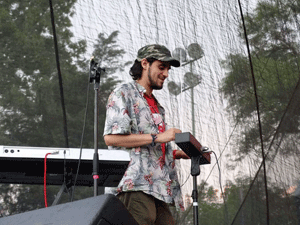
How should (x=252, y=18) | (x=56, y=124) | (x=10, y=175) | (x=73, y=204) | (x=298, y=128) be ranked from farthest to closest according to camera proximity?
(x=56, y=124)
(x=252, y=18)
(x=298, y=128)
(x=10, y=175)
(x=73, y=204)

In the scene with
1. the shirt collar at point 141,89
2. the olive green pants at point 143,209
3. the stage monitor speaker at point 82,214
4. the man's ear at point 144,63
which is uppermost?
the man's ear at point 144,63

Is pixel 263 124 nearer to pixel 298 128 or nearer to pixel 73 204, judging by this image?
pixel 298 128

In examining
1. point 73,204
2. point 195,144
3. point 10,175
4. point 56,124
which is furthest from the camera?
point 56,124

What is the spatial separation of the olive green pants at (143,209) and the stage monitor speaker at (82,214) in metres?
0.57

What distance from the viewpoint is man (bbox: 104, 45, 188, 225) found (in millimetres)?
1732

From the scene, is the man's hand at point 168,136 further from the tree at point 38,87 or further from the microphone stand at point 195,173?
the tree at point 38,87

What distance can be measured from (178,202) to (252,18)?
142cm

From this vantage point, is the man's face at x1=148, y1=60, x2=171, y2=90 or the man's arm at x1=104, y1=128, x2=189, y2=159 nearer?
the man's arm at x1=104, y1=128, x2=189, y2=159

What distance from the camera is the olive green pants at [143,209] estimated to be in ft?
5.56

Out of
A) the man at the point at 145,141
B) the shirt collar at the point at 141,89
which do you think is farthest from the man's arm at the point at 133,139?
the shirt collar at the point at 141,89

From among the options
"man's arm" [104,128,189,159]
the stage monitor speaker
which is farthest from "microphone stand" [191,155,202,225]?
the stage monitor speaker

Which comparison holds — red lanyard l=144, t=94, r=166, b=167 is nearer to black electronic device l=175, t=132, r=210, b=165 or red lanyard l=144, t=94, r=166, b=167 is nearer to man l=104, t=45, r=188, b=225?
man l=104, t=45, r=188, b=225

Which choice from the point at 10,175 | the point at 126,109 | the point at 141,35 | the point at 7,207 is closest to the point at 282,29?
the point at 141,35

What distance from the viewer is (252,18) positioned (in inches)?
112
